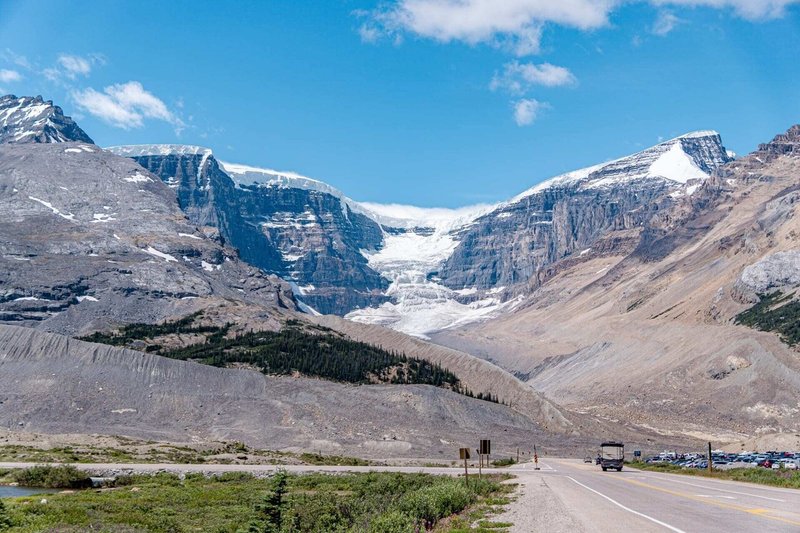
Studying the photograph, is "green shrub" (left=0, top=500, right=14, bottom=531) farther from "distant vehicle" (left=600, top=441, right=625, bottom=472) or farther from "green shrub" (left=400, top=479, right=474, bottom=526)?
"distant vehicle" (left=600, top=441, right=625, bottom=472)

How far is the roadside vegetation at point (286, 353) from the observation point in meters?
154

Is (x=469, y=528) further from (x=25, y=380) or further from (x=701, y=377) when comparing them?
(x=701, y=377)

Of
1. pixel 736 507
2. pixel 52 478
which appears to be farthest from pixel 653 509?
pixel 52 478

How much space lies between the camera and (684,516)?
2527cm

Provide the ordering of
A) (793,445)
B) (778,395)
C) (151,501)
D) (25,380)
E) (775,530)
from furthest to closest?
(778,395) < (25,380) < (793,445) < (151,501) < (775,530)

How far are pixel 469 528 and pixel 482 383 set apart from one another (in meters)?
146

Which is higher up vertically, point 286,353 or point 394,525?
point 286,353

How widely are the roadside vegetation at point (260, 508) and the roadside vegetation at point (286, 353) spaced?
102 metres

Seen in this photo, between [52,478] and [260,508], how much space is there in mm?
27440

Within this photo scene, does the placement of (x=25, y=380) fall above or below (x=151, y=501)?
above

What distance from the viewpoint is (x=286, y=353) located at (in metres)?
163

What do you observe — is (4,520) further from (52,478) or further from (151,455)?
(151,455)

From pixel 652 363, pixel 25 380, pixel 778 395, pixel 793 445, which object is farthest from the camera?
pixel 652 363

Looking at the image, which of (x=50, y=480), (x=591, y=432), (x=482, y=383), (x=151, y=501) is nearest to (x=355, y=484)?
(x=151, y=501)
